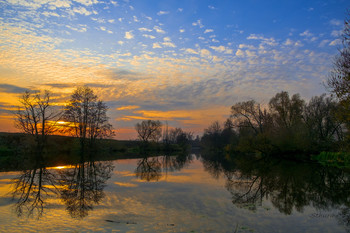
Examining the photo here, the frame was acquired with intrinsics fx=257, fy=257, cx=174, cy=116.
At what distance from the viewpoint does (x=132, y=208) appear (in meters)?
8.78

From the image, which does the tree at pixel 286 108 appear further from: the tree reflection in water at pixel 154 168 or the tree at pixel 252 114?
the tree reflection in water at pixel 154 168

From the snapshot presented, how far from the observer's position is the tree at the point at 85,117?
3966cm

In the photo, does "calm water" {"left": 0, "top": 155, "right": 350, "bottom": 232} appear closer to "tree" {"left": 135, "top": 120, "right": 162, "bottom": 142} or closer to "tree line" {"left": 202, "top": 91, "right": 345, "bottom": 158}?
"tree line" {"left": 202, "top": 91, "right": 345, "bottom": 158}

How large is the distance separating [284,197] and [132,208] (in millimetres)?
6713

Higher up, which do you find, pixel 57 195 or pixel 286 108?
pixel 286 108

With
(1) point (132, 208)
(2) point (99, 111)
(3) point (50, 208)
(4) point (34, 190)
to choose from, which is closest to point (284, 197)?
(1) point (132, 208)

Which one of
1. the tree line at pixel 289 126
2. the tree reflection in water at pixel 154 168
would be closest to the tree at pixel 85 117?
the tree reflection in water at pixel 154 168

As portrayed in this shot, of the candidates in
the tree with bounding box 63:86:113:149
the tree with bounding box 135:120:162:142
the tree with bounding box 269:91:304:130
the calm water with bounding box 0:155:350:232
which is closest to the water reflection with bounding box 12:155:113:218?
the calm water with bounding box 0:155:350:232

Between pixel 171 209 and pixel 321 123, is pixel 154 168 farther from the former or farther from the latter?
pixel 321 123

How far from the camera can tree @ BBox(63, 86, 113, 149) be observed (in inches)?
1561

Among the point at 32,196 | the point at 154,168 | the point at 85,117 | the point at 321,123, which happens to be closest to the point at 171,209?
the point at 32,196

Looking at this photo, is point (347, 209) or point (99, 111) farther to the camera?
point (99, 111)

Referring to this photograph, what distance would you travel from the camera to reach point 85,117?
40500mm

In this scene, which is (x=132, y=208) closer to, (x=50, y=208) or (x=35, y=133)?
(x=50, y=208)
